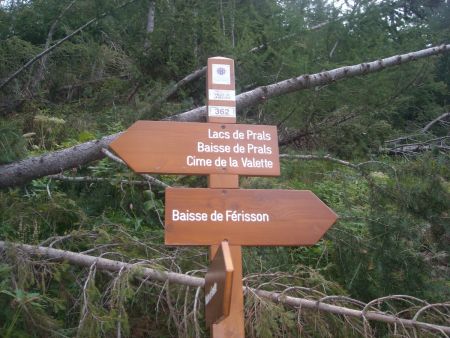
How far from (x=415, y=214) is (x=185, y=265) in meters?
1.83

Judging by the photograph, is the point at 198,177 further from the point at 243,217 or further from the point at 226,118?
the point at 243,217

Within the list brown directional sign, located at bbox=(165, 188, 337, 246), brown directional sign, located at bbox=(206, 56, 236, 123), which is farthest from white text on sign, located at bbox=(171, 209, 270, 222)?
brown directional sign, located at bbox=(206, 56, 236, 123)

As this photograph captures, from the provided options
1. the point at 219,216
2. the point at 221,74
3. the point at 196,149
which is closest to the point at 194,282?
the point at 219,216

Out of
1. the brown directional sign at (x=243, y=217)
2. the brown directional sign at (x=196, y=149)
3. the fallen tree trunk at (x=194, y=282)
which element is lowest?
the fallen tree trunk at (x=194, y=282)

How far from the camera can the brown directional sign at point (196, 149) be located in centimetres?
274

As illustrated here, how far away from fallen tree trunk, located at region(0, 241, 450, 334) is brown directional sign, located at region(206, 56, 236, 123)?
1.07m

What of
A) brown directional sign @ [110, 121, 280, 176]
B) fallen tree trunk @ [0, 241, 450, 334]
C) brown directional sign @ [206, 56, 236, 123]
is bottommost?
fallen tree trunk @ [0, 241, 450, 334]

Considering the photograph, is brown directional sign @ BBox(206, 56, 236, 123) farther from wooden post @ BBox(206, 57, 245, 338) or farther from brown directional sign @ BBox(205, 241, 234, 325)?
brown directional sign @ BBox(205, 241, 234, 325)

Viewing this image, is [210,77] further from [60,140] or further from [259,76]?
[60,140]

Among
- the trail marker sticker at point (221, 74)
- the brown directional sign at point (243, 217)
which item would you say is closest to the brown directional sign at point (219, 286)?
the brown directional sign at point (243, 217)

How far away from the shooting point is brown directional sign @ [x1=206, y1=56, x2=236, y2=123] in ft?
9.68

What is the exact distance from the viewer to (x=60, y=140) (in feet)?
23.7

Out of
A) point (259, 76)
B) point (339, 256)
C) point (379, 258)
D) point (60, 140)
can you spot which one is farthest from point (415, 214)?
point (60, 140)

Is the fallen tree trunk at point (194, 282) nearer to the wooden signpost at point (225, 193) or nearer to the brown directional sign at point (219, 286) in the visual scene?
the wooden signpost at point (225, 193)
